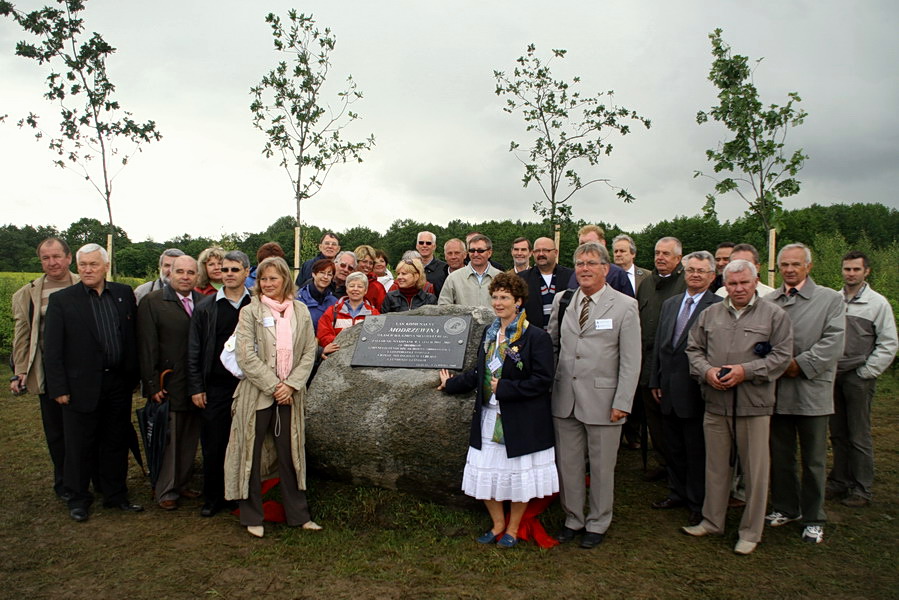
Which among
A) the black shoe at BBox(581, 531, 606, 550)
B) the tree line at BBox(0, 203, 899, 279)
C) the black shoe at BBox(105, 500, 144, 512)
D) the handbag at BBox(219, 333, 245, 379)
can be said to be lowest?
the black shoe at BBox(105, 500, 144, 512)

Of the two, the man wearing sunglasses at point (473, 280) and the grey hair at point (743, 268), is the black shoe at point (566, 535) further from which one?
the man wearing sunglasses at point (473, 280)

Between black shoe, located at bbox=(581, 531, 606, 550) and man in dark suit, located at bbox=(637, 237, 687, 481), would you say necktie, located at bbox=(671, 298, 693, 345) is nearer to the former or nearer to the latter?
man in dark suit, located at bbox=(637, 237, 687, 481)

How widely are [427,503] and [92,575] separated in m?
2.37

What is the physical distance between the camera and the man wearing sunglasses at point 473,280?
6.35 m

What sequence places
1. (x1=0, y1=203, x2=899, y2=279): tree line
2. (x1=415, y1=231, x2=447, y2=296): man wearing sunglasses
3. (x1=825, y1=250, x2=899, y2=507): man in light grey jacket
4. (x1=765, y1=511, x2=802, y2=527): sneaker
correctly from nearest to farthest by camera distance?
(x1=765, y1=511, x2=802, y2=527): sneaker, (x1=825, y1=250, x2=899, y2=507): man in light grey jacket, (x1=415, y1=231, x2=447, y2=296): man wearing sunglasses, (x1=0, y1=203, x2=899, y2=279): tree line

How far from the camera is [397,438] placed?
477 cm

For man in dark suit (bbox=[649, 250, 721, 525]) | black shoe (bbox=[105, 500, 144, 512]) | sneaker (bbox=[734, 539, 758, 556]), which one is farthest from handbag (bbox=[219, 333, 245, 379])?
sneaker (bbox=[734, 539, 758, 556])

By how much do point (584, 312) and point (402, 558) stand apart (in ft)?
7.25

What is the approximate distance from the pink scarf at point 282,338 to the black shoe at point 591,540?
2.56 m

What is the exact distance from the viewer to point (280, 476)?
4668 mm

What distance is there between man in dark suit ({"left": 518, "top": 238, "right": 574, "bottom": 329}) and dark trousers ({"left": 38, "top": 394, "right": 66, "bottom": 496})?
443cm

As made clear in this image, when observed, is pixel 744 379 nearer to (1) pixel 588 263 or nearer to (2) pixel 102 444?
(1) pixel 588 263

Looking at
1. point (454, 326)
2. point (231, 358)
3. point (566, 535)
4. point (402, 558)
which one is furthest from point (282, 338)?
point (566, 535)

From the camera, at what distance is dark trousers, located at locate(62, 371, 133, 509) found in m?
4.98
